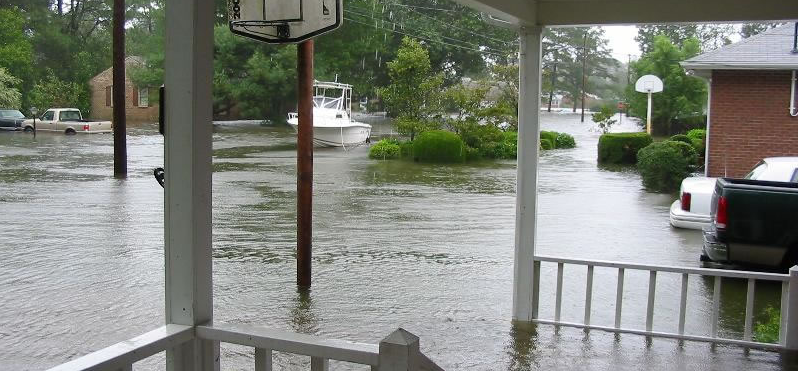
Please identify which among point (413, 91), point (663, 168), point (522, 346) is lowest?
point (522, 346)

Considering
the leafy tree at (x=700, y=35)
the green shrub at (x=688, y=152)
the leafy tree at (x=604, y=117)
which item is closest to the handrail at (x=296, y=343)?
the green shrub at (x=688, y=152)

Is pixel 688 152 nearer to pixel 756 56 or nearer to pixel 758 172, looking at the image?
pixel 756 56

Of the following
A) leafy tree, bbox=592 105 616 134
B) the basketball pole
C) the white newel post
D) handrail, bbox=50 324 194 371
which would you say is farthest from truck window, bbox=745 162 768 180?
leafy tree, bbox=592 105 616 134

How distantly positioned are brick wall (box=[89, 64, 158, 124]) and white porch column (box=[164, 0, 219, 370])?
980 inches

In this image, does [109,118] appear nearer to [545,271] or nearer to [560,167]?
[560,167]

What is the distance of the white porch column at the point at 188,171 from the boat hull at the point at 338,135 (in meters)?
31.1

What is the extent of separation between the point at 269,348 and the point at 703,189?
410 inches

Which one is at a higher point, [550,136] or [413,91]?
[413,91]

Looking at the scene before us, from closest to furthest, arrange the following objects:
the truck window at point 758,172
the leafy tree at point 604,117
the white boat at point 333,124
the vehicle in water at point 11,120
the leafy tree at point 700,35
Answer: the truck window at point 758,172
the leafy tree at point 604,117
the vehicle in water at point 11,120
the white boat at point 333,124
the leafy tree at point 700,35

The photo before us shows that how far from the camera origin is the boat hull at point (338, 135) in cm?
3456

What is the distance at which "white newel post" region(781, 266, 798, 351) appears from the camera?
6156 millimetres

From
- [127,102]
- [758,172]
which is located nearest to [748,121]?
[758,172]

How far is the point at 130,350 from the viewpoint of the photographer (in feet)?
9.09

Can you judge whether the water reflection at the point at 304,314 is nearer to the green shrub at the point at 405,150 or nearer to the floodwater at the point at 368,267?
the floodwater at the point at 368,267
